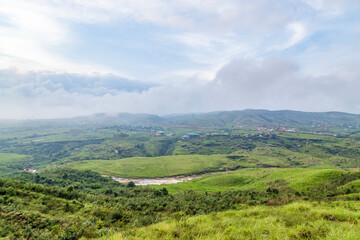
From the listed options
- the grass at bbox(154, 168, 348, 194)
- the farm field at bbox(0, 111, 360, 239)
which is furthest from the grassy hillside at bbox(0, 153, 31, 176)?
the grass at bbox(154, 168, 348, 194)

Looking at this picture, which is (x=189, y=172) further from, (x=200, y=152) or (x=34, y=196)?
(x=34, y=196)

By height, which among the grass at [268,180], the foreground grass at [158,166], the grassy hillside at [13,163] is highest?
the grass at [268,180]

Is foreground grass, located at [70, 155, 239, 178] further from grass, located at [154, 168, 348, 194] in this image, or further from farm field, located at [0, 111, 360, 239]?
grass, located at [154, 168, 348, 194]

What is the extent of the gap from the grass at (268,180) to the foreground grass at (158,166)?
2264 centimetres

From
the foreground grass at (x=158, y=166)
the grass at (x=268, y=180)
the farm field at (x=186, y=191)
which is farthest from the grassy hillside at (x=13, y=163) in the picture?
the grass at (x=268, y=180)

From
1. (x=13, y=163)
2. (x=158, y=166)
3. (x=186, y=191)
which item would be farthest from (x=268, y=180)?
(x=13, y=163)

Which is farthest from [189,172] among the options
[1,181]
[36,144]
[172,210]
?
[36,144]

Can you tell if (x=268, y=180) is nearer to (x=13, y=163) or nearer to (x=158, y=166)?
(x=158, y=166)

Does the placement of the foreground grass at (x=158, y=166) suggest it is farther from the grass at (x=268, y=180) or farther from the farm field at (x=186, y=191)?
the grass at (x=268, y=180)

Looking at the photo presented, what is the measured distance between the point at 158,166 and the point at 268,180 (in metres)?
54.8

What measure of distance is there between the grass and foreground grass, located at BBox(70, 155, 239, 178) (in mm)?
22642

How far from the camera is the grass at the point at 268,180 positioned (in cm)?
3459

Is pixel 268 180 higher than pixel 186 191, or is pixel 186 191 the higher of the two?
pixel 268 180

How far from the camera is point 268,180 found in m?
47.7
